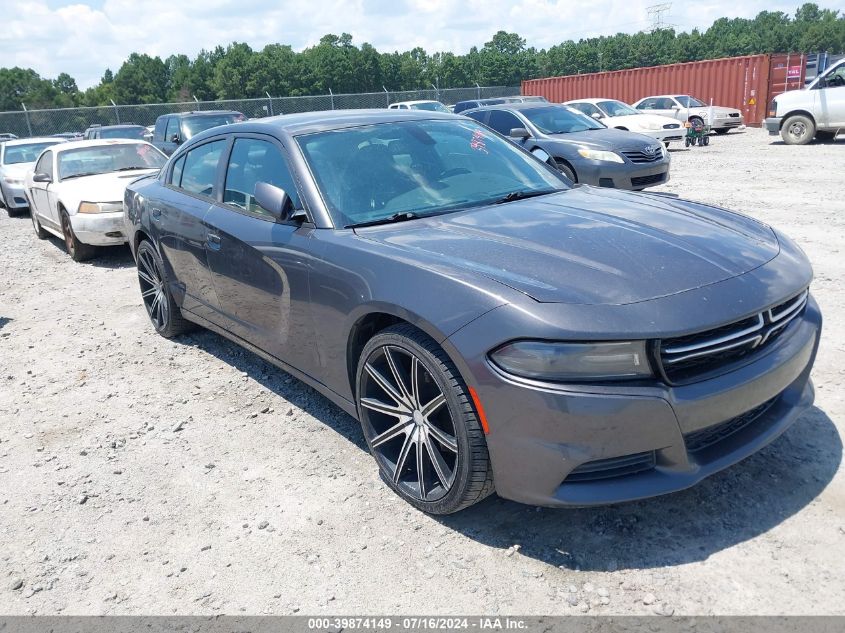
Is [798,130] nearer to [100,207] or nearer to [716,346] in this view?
[100,207]

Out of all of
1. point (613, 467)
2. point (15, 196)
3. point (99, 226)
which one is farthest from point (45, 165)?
point (613, 467)

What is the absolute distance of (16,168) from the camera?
1324 cm

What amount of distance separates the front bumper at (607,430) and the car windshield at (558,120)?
358 inches

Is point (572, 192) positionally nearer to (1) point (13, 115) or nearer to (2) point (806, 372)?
(2) point (806, 372)

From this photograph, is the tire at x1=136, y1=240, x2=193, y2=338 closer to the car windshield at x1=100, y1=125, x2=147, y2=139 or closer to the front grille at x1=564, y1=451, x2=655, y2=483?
the front grille at x1=564, y1=451, x2=655, y2=483

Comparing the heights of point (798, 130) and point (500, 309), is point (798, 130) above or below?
below

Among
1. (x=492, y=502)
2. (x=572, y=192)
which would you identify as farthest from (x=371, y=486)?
(x=572, y=192)

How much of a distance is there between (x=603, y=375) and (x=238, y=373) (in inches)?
121

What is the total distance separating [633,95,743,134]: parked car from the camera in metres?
21.7

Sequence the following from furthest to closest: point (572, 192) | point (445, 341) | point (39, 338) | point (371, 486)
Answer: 1. point (39, 338)
2. point (572, 192)
3. point (371, 486)
4. point (445, 341)

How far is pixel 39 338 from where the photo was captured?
5887 millimetres

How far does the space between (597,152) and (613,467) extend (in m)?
8.22

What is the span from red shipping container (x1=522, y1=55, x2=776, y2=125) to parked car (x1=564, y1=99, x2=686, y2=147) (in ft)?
23.7

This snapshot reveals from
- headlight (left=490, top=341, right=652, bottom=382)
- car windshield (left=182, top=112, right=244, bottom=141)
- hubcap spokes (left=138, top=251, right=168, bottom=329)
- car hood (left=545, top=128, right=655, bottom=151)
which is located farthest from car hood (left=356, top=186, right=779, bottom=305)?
car windshield (left=182, top=112, right=244, bottom=141)
